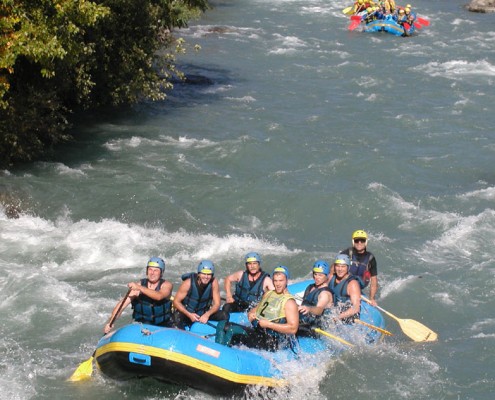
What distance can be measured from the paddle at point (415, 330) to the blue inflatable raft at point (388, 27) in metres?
23.4

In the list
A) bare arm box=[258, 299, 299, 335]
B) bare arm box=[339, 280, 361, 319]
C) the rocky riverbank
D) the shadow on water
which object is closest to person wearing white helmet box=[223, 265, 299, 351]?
bare arm box=[258, 299, 299, 335]

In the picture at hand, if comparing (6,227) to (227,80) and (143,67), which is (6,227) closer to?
(143,67)

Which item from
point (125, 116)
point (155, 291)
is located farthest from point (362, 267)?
point (125, 116)

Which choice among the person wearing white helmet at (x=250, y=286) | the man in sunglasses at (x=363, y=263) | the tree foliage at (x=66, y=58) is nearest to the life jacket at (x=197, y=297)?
the person wearing white helmet at (x=250, y=286)

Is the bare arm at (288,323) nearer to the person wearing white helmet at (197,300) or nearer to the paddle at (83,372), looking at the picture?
the person wearing white helmet at (197,300)

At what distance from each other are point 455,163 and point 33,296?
10.3m

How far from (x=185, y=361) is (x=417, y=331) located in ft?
12.4

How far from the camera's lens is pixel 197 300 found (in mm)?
10469

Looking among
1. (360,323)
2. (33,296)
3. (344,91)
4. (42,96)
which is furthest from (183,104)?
(360,323)

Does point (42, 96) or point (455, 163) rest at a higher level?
point (42, 96)

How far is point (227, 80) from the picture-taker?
2555cm

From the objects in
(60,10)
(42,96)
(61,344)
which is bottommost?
(61,344)

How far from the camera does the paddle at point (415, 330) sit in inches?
447

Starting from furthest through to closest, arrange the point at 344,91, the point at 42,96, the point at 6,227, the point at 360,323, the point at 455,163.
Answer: the point at 344,91 < the point at 455,163 < the point at 42,96 < the point at 6,227 < the point at 360,323
